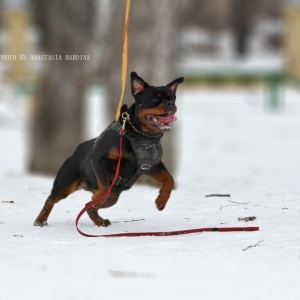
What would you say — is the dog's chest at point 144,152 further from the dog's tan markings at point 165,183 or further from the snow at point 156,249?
the snow at point 156,249

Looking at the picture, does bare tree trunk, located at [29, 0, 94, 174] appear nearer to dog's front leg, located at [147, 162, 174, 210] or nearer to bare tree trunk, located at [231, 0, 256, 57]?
dog's front leg, located at [147, 162, 174, 210]

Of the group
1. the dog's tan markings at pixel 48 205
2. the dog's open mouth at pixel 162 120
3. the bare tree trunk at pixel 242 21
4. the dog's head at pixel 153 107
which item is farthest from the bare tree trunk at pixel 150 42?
the bare tree trunk at pixel 242 21

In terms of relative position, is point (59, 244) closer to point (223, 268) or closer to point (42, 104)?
point (223, 268)

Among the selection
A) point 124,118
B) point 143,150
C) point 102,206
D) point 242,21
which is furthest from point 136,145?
point 242,21

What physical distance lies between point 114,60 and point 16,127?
11.3 meters

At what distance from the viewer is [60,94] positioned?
12758 millimetres

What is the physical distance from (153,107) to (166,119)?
4.1 inches

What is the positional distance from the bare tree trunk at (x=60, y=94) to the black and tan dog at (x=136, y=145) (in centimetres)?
797

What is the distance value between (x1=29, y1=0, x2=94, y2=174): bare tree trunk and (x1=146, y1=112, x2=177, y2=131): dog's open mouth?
8.29m

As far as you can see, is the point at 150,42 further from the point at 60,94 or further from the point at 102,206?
the point at 102,206

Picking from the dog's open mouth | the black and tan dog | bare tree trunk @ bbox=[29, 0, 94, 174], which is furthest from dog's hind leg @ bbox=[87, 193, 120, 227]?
bare tree trunk @ bbox=[29, 0, 94, 174]

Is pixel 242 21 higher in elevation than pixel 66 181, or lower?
lower

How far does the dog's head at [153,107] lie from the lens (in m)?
4.36

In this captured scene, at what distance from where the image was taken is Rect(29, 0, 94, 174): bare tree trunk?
41.7ft
